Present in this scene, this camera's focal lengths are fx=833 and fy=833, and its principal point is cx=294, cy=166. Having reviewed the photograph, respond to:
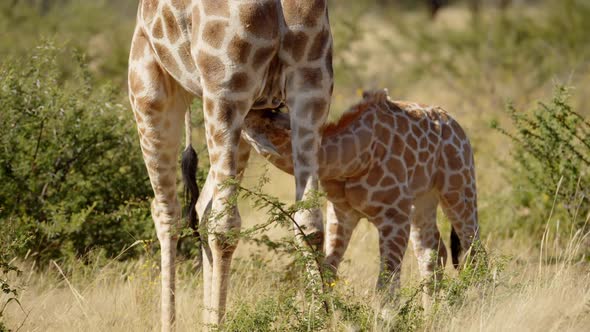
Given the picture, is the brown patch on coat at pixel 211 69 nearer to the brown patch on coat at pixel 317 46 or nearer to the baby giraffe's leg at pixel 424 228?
the brown patch on coat at pixel 317 46

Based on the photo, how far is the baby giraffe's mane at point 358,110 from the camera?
212 inches

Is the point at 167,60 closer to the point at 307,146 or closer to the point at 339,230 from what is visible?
the point at 307,146

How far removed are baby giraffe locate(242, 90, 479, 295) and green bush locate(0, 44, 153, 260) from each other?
158 centimetres

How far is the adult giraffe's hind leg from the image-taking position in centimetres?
448

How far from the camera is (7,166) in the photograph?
20.3ft

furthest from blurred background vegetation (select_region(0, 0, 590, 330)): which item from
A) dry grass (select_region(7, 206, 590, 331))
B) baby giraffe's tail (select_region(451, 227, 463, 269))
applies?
baby giraffe's tail (select_region(451, 227, 463, 269))

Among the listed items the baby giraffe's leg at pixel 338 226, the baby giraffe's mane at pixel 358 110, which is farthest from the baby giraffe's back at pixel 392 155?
the baby giraffe's leg at pixel 338 226

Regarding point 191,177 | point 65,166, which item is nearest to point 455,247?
point 191,177

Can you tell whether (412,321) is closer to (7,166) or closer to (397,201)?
(397,201)

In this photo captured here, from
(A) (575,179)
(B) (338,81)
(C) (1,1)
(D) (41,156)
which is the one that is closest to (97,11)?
(C) (1,1)

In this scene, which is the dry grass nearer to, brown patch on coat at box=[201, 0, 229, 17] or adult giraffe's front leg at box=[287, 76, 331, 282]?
adult giraffe's front leg at box=[287, 76, 331, 282]

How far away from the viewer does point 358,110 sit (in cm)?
554

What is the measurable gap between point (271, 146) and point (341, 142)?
831 mm

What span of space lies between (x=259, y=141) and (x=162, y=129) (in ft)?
1.74
